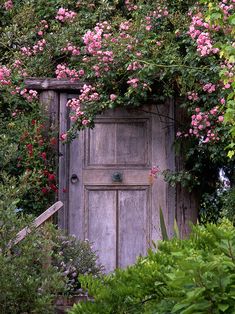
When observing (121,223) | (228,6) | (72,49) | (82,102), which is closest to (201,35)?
(228,6)

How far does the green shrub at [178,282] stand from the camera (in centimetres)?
258

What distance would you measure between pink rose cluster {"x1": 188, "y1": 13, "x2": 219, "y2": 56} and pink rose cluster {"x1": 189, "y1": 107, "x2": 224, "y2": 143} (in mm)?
506

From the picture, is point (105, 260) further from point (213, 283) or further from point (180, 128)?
point (213, 283)

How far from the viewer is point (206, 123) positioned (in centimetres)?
762

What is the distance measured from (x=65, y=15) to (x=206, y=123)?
201cm

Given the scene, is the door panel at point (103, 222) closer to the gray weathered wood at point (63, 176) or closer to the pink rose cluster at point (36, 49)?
the gray weathered wood at point (63, 176)

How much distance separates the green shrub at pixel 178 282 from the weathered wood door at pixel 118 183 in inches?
192

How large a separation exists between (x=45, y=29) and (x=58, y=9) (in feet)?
0.83

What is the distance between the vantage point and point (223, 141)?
759cm

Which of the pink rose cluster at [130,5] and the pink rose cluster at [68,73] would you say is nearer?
the pink rose cluster at [68,73]

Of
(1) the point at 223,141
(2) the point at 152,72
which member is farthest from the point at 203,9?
(1) the point at 223,141

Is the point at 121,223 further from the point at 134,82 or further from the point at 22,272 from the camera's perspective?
the point at 22,272

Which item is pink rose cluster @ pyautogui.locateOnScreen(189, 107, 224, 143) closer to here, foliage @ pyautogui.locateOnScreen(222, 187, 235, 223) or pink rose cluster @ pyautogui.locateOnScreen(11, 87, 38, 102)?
foliage @ pyautogui.locateOnScreen(222, 187, 235, 223)

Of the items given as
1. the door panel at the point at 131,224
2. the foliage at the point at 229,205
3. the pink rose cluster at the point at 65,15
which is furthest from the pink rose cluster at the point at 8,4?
the foliage at the point at 229,205
